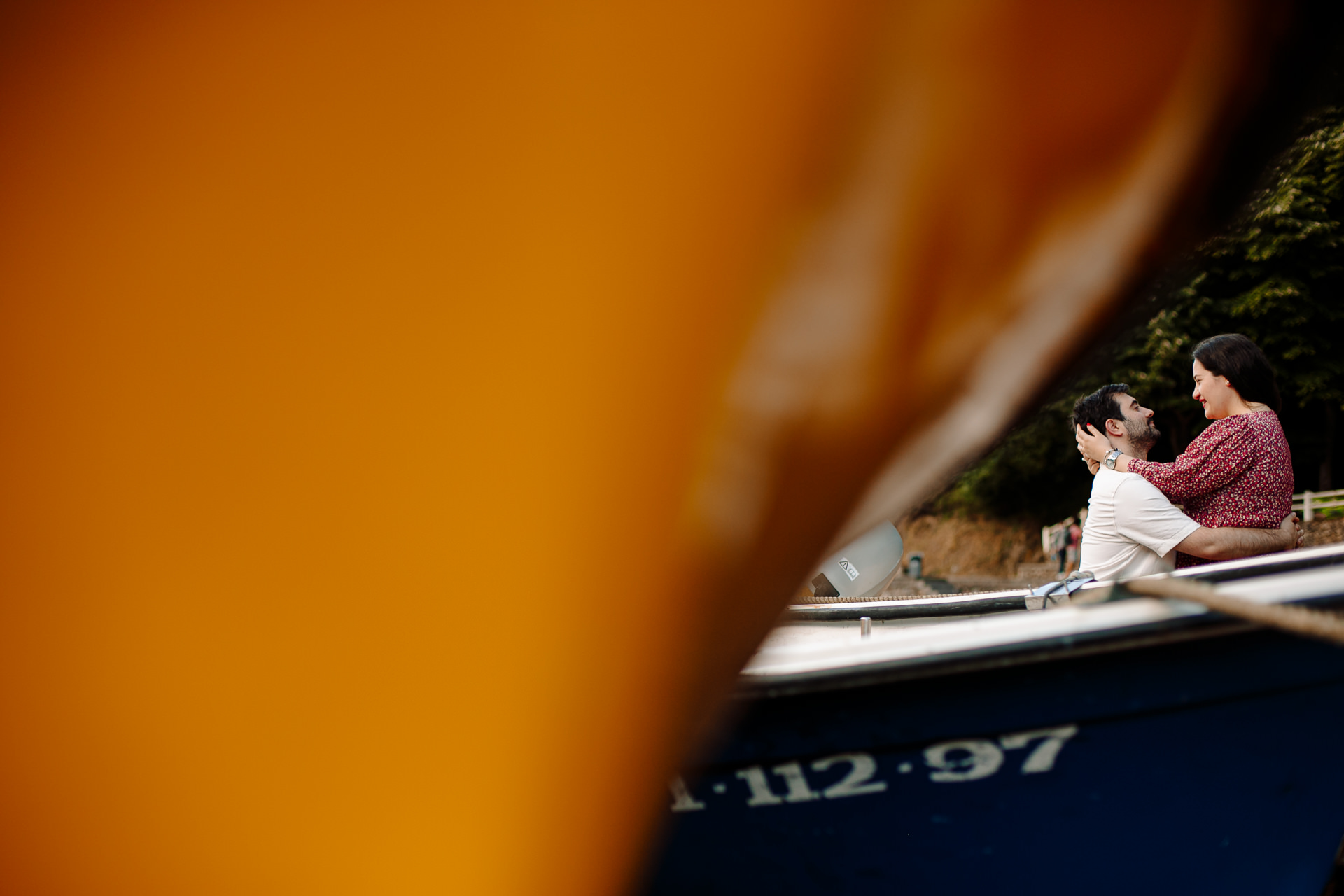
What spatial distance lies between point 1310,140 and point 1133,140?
0.44 ft

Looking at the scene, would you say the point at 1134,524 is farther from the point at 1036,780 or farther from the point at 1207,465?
the point at 1036,780

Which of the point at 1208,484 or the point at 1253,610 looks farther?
the point at 1208,484

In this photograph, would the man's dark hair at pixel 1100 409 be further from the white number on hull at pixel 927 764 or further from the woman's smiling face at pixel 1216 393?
the white number on hull at pixel 927 764

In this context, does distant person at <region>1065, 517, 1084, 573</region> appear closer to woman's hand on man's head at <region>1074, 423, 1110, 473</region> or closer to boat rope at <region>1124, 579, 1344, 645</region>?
woman's hand on man's head at <region>1074, 423, 1110, 473</region>

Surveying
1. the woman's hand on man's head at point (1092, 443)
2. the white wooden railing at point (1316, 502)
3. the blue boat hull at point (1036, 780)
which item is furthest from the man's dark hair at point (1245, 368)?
the white wooden railing at point (1316, 502)

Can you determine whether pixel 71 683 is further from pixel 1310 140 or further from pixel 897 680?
pixel 897 680

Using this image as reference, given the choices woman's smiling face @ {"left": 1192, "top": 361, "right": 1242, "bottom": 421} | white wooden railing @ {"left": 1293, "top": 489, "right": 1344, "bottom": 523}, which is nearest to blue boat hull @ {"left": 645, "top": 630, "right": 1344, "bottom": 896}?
woman's smiling face @ {"left": 1192, "top": 361, "right": 1242, "bottom": 421}

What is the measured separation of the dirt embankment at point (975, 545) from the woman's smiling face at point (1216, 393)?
9.15 m

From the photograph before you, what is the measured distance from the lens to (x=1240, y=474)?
1714 mm

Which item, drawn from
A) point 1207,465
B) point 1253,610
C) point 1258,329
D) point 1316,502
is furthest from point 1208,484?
point 1316,502

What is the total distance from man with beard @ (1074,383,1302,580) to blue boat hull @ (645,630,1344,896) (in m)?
0.47

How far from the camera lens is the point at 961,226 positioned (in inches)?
15.1

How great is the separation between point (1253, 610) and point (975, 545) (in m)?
11.4

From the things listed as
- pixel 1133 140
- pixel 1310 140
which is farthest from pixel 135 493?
pixel 1310 140
